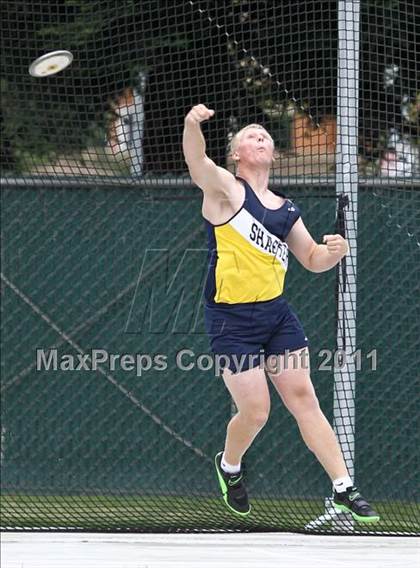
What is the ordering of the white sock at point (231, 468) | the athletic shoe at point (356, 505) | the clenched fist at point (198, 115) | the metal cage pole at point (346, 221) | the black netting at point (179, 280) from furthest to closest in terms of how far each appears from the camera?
1. the black netting at point (179, 280)
2. the metal cage pole at point (346, 221)
3. the white sock at point (231, 468)
4. the athletic shoe at point (356, 505)
5. the clenched fist at point (198, 115)

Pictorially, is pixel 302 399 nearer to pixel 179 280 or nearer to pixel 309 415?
pixel 309 415

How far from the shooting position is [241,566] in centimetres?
582

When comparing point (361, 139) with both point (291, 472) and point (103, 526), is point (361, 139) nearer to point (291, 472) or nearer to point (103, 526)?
point (291, 472)

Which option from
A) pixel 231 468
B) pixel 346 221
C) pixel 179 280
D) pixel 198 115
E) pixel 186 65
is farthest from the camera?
pixel 186 65

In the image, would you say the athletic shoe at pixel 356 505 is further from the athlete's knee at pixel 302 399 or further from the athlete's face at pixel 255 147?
the athlete's face at pixel 255 147

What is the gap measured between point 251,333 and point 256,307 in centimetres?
12

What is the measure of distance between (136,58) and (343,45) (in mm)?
1820

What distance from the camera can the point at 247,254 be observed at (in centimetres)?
512

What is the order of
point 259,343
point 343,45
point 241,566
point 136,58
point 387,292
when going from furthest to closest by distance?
point 136,58
point 387,292
point 343,45
point 241,566
point 259,343

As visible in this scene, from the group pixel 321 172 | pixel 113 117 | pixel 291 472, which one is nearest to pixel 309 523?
pixel 291 472

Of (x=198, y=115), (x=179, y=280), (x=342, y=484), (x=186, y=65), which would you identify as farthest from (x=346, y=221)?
(x=198, y=115)

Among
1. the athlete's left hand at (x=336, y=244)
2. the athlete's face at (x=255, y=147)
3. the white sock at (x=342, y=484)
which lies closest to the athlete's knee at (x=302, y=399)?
the white sock at (x=342, y=484)

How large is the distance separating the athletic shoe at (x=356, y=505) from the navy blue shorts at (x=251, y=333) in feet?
2.31

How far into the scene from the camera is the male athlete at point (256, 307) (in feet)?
16.7
